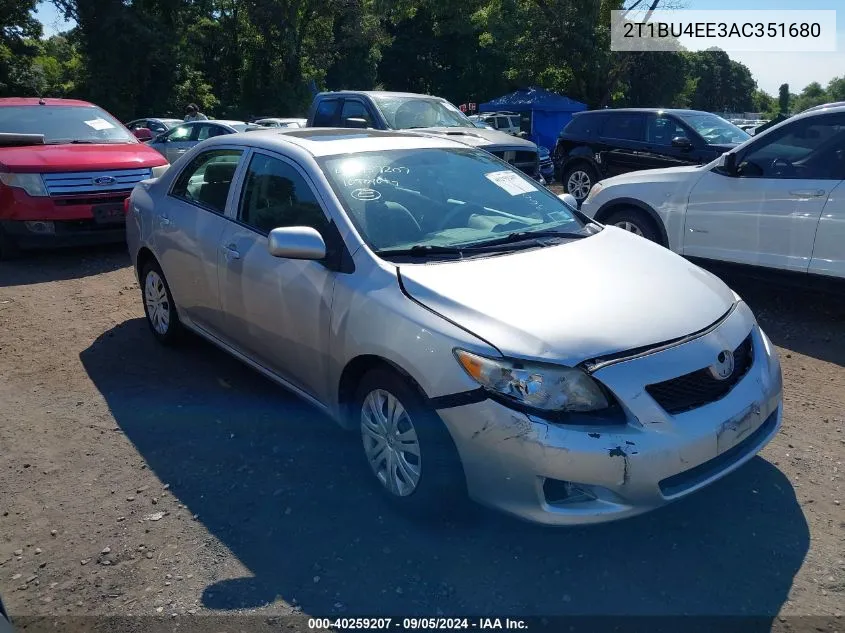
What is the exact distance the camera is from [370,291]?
3.27 meters

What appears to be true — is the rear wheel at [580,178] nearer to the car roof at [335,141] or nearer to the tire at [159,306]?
the car roof at [335,141]

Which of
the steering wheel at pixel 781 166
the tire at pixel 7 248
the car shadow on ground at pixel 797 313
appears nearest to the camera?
the car shadow on ground at pixel 797 313

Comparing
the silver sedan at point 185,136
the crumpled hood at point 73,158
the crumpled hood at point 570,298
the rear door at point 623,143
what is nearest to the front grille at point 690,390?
the crumpled hood at point 570,298

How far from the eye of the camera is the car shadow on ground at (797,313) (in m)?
5.45

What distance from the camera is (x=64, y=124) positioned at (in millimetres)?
9039

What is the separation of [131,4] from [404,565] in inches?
1276

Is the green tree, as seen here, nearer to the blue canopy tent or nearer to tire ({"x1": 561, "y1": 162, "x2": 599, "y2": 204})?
the blue canopy tent

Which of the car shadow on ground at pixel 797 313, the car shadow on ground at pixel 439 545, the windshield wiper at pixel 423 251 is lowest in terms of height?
the car shadow on ground at pixel 439 545

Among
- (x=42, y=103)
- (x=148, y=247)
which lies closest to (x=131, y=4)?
(x=42, y=103)

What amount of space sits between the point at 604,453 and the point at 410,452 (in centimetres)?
86

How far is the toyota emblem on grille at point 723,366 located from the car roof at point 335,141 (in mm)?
2135

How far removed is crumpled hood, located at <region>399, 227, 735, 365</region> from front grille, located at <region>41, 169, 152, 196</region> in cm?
608

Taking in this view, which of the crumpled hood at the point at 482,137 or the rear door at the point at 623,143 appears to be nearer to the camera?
the crumpled hood at the point at 482,137

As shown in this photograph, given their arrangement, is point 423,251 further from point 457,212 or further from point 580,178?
point 580,178
